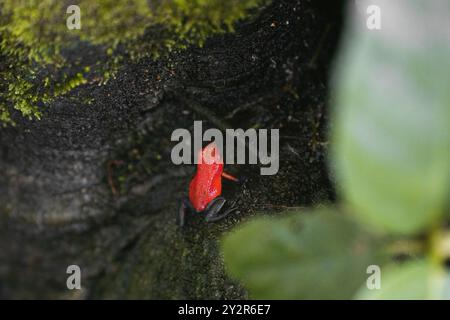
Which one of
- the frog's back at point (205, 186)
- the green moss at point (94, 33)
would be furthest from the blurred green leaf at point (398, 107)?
the frog's back at point (205, 186)

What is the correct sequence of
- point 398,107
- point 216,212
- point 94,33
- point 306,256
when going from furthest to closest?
point 216,212 < point 94,33 < point 306,256 < point 398,107

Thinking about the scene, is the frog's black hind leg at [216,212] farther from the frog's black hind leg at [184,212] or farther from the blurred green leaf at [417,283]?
the blurred green leaf at [417,283]

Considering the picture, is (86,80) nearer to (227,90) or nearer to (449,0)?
(227,90)

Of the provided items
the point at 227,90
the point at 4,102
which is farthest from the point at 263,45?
the point at 4,102

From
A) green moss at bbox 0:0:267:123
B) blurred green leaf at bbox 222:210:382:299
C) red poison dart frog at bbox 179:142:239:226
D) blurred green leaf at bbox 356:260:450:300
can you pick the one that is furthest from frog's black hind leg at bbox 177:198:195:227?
blurred green leaf at bbox 356:260:450:300

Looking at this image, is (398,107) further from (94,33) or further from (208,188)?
(208,188)

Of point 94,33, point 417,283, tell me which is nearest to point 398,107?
point 417,283

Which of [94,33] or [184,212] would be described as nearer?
[94,33]
